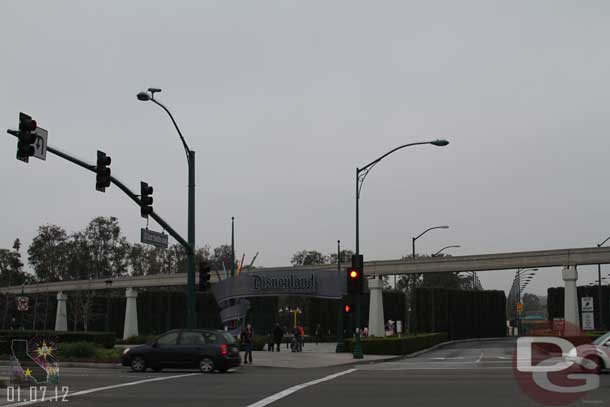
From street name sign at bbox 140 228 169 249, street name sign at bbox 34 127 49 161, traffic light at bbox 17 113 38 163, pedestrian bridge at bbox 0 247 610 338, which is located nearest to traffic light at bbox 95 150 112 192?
street name sign at bbox 34 127 49 161

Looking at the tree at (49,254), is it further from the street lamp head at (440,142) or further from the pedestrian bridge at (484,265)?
the street lamp head at (440,142)

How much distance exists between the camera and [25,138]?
19.2m

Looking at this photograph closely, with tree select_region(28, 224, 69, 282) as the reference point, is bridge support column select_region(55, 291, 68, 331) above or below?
below

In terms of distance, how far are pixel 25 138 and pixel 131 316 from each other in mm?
56246

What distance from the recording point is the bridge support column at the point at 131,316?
7262 centimetres

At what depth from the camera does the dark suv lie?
25.1 meters

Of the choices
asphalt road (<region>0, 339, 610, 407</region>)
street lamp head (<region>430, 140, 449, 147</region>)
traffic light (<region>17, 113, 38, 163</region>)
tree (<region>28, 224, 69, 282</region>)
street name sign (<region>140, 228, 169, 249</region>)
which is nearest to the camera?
asphalt road (<region>0, 339, 610, 407</region>)

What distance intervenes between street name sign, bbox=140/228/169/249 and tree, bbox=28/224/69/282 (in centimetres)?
9208

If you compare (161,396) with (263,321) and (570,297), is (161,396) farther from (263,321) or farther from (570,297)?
(263,321)

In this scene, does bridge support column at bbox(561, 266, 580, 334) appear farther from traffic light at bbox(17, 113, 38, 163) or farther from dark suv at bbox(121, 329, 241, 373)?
traffic light at bbox(17, 113, 38, 163)

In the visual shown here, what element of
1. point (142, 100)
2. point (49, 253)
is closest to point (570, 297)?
point (142, 100)

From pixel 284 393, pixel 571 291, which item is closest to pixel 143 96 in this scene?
pixel 284 393
